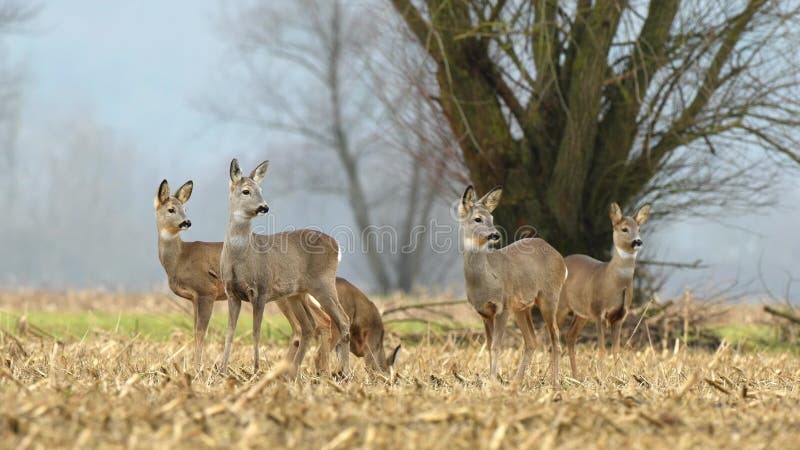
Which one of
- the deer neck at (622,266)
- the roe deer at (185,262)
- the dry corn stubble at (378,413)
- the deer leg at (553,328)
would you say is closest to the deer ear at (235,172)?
the roe deer at (185,262)

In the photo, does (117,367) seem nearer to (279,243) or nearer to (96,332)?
(279,243)

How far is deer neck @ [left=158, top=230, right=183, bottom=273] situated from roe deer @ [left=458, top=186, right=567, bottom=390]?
2159 mm

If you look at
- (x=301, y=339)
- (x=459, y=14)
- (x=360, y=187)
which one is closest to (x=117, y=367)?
(x=301, y=339)

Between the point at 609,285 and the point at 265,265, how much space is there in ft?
10.3

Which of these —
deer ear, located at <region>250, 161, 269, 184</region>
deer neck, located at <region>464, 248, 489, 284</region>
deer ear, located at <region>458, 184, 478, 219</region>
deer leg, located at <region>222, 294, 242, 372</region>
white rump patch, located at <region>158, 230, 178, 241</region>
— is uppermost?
deer ear, located at <region>250, 161, 269, 184</region>

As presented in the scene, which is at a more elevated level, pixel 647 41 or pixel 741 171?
pixel 647 41

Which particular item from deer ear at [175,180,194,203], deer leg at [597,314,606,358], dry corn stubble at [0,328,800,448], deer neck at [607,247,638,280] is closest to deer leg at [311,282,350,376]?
dry corn stubble at [0,328,800,448]

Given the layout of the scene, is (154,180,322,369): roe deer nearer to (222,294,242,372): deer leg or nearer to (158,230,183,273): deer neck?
(158,230,183,273): deer neck

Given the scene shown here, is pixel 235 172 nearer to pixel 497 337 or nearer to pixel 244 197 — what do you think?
pixel 244 197

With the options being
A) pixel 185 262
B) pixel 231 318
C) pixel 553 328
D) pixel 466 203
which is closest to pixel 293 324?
pixel 185 262

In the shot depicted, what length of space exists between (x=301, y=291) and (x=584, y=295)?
2.70 metres

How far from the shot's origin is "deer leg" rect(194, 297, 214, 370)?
24.1 ft

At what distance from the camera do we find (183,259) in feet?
26.2

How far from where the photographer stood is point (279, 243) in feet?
24.1
